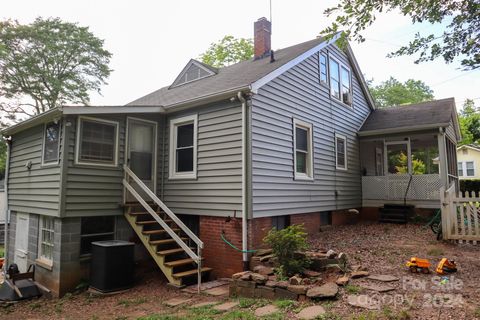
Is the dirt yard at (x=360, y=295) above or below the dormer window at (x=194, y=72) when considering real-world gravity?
below

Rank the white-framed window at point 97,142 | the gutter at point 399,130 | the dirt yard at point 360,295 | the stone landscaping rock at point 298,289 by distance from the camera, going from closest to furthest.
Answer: the dirt yard at point 360,295 < the stone landscaping rock at point 298,289 < the white-framed window at point 97,142 < the gutter at point 399,130

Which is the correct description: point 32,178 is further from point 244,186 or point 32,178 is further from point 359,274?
point 359,274

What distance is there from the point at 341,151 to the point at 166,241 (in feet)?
23.8

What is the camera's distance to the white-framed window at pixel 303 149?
30.6 feet

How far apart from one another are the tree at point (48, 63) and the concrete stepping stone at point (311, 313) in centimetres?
2490

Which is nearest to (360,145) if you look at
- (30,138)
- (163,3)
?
(163,3)

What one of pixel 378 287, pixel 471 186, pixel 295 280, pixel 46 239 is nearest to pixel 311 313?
pixel 295 280

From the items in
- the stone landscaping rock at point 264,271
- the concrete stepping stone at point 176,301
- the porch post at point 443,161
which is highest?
the porch post at point 443,161

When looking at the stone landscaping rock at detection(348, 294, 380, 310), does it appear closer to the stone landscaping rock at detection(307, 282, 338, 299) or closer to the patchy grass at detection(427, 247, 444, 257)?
the stone landscaping rock at detection(307, 282, 338, 299)

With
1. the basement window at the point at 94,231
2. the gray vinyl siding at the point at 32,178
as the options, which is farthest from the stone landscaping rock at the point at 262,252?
the gray vinyl siding at the point at 32,178

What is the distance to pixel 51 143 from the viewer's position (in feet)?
28.6

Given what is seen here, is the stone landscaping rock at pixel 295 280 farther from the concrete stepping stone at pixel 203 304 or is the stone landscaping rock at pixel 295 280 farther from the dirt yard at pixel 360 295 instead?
the concrete stepping stone at pixel 203 304

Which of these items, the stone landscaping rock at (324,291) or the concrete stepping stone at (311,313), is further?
the stone landscaping rock at (324,291)

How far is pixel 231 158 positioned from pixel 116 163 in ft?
10.5
